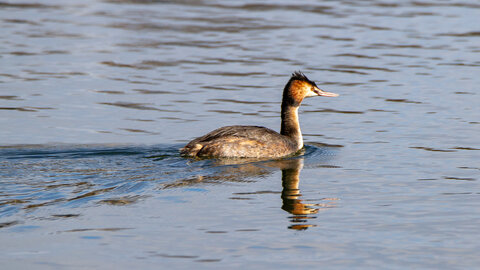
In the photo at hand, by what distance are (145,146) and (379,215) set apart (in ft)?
15.9

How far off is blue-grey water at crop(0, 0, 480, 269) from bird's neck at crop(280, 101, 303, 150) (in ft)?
1.00

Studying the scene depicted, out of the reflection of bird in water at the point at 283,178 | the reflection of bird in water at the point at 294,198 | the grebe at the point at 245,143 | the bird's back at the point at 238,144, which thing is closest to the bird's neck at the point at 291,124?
the grebe at the point at 245,143

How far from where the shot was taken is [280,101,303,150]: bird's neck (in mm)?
14109

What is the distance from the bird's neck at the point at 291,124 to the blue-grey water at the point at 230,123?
0.31m

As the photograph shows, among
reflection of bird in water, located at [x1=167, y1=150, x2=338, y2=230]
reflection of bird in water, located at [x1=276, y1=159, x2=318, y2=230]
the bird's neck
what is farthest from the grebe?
reflection of bird in water, located at [x1=276, y1=159, x2=318, y2=230]

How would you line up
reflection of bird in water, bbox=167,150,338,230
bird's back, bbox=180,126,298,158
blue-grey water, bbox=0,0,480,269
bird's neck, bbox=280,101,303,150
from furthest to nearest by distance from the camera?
bird's neck, bbox=280,101,303,150
bird's back, bbox=180,126,298,158
reflection of bird in water, bbox=167,150,338,230
blue-grey water, bbox=0,0,480,269

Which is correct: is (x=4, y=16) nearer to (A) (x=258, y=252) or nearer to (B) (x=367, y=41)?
(B) (x=367, y=41)

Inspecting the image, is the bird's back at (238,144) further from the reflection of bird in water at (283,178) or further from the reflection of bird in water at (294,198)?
the reflection of bird in water at (294,198)

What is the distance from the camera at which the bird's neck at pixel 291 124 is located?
555 inches

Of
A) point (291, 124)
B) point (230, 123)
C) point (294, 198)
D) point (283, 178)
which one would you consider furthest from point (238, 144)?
point (230, 123)

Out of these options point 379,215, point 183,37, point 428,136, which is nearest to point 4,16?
point 183,37

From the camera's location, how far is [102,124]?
15531 mm

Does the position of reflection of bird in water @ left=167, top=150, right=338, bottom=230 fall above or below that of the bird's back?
below

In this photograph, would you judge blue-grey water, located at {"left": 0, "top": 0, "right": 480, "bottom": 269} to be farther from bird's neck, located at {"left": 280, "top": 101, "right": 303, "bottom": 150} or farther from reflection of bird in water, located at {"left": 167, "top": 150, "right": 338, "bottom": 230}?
bird's neck, located at {"left": 280, "top": 101, "right": 303, "bottom": 150}
